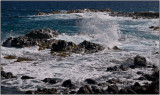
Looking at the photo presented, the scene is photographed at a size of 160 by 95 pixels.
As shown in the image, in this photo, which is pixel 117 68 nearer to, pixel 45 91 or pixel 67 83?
pixel 67 83

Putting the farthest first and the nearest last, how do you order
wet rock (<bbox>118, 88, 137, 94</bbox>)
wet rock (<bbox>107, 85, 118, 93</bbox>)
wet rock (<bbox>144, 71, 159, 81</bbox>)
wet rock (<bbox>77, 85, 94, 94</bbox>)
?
wet rock (<bbox>144, 71, 159, 81</bbox>) → wet rock (<bbox>107, 85, 118, 93</bbox>) → wet rock (<bbox>77, 85, 94, 94</bbox>) → wet rock (<bbox>118, 88, 137, 94</bbox>)

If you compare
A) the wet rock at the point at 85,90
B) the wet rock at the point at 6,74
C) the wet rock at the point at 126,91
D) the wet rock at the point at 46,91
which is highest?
the wet rock at the point at 6,74

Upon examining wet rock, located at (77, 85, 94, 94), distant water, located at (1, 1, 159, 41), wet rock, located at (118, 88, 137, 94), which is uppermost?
distant water, located at (1, 1, 159, 41)

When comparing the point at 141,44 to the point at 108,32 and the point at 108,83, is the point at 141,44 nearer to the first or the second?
the point at 108,32

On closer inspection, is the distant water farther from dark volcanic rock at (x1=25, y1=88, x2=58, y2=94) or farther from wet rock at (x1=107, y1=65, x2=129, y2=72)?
dark volcanic rock at (x1=25, y1=88, x2=58, y2=94)

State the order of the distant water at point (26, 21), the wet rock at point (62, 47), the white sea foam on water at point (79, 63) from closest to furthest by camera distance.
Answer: the white sea foam on water at point (79, 63), the wet rock at point (62, 47), the distant water at point (26, 21)

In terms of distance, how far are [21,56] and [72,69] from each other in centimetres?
779

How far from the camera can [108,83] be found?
2309cm

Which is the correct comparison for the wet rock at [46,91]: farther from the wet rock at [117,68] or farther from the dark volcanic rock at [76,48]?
the dark volcanic rock at [76,48]

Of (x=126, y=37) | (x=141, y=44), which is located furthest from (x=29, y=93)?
(x=126, y=37)

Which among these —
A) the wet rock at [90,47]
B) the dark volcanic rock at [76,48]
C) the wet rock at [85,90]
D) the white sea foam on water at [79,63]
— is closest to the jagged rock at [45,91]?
the white sea foam on water at [79,63]

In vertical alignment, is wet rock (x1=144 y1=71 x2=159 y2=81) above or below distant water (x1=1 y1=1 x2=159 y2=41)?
below

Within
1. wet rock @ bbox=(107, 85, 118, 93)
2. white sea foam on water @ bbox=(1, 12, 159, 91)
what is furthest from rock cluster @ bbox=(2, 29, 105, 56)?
wet rock @ bbox=(107, 85, 118, 93)

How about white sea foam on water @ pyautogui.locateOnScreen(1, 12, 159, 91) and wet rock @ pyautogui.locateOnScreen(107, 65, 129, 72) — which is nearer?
white sea foam on water @ pyautogui.locateOnScreen(1, 12, 159, 91)
